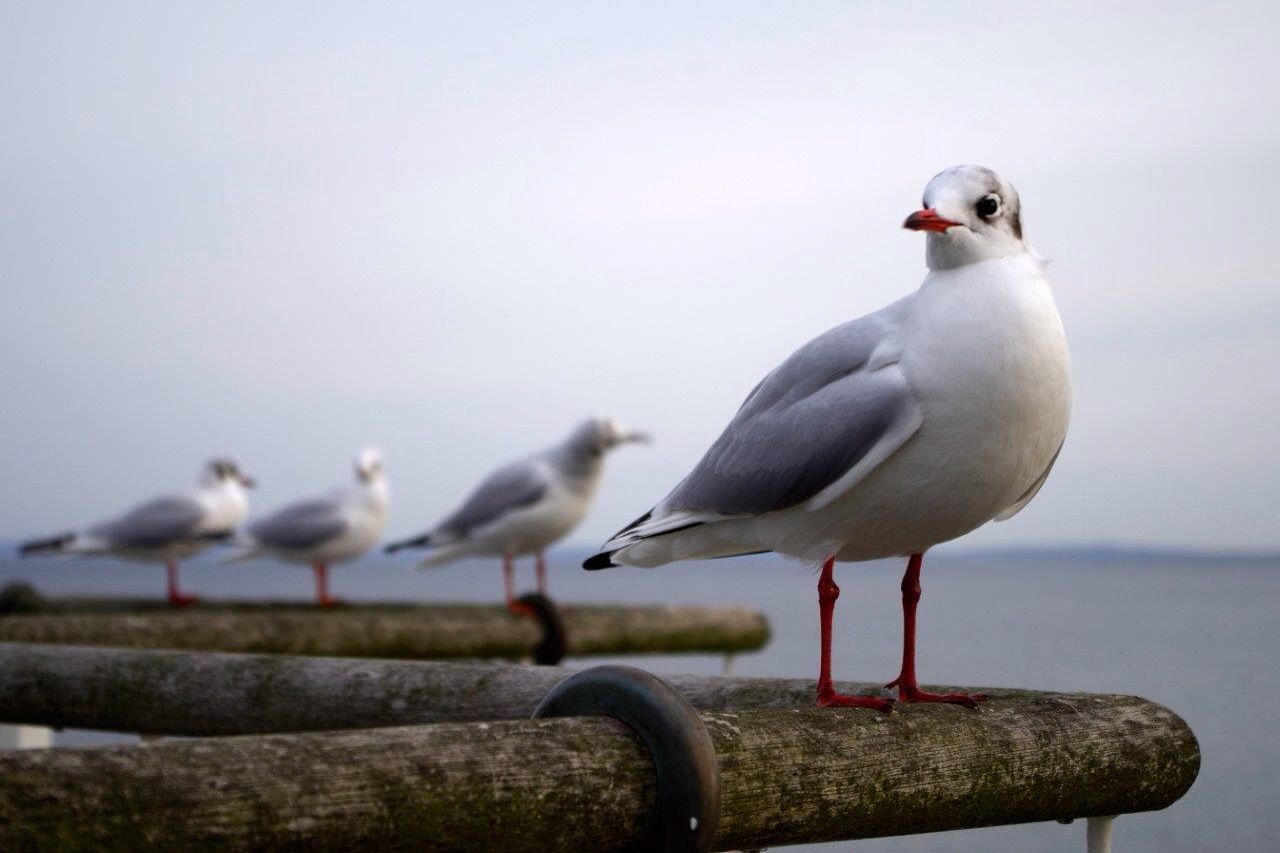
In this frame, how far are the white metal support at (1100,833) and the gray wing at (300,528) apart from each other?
9345 millimetres

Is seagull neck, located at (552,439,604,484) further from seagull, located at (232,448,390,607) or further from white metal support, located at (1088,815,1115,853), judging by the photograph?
white metal support, located at (1088,815,1115,853)

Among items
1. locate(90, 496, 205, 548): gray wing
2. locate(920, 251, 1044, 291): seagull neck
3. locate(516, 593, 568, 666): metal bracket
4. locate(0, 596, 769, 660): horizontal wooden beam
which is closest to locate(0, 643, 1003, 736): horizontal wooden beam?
locate(920, 251, 1044, 291): seagull neck

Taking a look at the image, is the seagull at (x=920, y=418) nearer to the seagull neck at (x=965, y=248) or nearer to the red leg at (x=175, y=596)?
the seagull neck at (x=965, y=248)

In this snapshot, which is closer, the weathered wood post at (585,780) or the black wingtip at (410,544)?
the weathered wood post at (585,780)

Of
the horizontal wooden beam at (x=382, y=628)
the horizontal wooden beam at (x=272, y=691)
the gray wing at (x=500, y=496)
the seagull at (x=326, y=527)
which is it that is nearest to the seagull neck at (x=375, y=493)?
the seagull at (x=326, y=527)

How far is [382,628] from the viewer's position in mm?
6566

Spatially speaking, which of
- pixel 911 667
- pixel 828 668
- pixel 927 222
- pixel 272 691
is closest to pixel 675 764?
pixel 828 668

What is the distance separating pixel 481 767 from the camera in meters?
2.03

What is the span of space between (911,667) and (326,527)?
9.09 metres

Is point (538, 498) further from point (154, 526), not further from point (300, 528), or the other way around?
point (154, 526)

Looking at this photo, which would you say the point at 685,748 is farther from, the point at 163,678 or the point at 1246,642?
the point at 1246,642

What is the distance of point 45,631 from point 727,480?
10.8 ft

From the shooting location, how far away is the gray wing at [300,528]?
11.8 m

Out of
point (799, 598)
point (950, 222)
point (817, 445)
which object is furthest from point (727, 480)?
point (799, 598)
